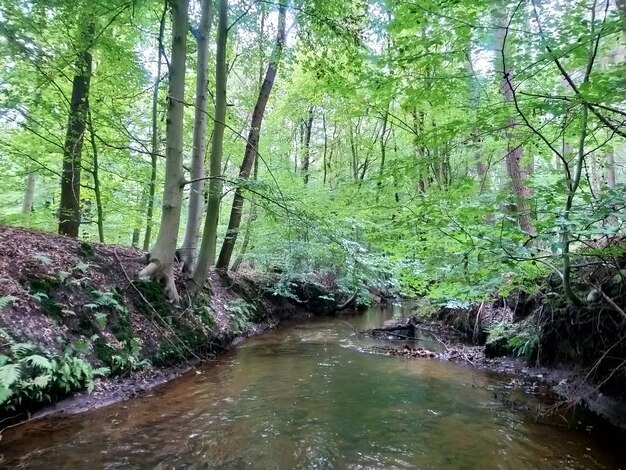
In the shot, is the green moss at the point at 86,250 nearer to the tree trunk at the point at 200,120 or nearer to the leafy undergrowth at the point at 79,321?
the leafy undergrowth at the point at 79,321

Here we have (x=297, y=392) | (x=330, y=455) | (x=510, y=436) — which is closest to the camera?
(x=330, y=455)

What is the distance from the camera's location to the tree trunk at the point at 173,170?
A: 27.8 ft

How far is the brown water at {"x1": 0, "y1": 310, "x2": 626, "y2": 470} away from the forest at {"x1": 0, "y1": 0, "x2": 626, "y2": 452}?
1353 millimetres

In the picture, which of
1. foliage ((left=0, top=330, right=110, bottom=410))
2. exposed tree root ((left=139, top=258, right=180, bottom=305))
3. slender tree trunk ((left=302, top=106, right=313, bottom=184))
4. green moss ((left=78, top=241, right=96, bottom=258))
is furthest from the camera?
slender tree trunk ((left=302, top=106, right=313, bottom=184))

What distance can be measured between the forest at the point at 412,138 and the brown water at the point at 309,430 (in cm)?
135

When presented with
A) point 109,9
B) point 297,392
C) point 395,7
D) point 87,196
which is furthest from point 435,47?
point 87,196

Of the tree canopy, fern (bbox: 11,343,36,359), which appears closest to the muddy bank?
the tree canopy

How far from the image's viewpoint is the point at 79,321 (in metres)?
6.18

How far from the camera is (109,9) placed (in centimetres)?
761

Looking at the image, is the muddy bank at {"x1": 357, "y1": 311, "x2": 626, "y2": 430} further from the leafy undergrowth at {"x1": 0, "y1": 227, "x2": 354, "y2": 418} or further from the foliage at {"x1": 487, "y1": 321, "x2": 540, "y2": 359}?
the leafy undergrowth at {"x1": 0, "y1": 227, "x2": 354, "y2": 418}

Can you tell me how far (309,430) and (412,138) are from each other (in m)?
6.89

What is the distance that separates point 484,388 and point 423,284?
10.5 feet

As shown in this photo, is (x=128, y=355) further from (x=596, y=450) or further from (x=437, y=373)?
(x=596, y=450)

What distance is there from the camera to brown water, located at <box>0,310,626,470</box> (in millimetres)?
4141
